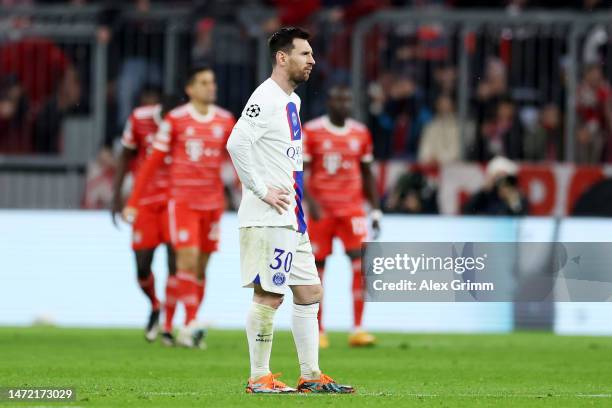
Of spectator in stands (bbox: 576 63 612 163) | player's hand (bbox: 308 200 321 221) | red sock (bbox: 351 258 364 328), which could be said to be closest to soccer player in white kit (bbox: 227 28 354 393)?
player's hand (bbox: 308 200 321 221)

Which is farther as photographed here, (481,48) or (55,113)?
(55,113)

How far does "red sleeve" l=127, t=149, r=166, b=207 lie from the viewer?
14414 mm

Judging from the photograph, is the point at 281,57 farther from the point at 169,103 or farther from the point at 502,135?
the point at 502,135

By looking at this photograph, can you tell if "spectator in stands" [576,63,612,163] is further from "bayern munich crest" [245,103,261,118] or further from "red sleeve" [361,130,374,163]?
"bayern munich crest" [245,103,261,118]

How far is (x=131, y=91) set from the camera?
19.3m

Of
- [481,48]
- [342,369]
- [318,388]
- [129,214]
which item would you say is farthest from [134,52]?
[318,388]

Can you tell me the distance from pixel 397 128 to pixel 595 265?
8.57 meters

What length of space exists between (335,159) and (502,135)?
166 inches

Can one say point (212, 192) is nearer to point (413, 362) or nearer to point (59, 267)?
point (413, 362)

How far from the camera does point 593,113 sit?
1867 centimetres

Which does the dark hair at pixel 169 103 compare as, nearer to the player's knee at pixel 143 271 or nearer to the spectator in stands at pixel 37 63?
the player's knee at pixel 143 271

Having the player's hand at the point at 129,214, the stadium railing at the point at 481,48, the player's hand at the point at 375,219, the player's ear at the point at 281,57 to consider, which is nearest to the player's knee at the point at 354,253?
the player's hand at the point at 375,219

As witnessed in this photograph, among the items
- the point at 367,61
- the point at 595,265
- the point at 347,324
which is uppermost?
the point at 367,61

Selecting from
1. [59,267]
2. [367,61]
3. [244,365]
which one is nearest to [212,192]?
[244,365]
